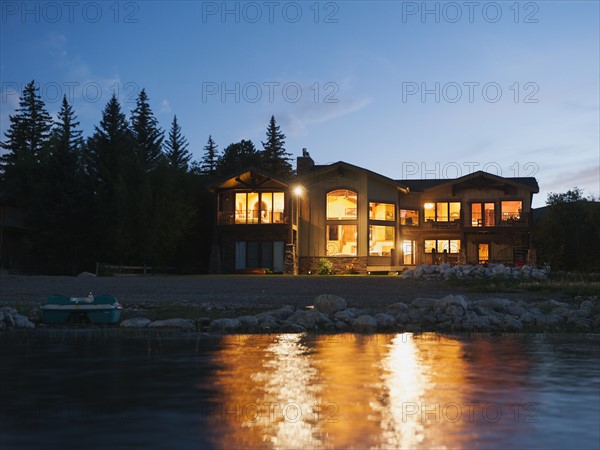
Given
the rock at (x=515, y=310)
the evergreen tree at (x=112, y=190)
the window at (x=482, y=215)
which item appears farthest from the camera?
the window at (x=482, y=215)

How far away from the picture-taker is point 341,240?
152 ft

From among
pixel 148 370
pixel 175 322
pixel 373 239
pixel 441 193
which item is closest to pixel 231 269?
pixel 373 239

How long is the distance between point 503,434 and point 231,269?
125ft

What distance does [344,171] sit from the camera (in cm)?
4625

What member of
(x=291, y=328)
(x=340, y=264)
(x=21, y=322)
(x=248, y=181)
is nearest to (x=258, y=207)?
(x=248, y=181)

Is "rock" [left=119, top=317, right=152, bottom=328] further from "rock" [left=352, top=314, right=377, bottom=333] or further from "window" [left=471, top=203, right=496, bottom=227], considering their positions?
"window" [left=471, top=203, right=496, bottom=227]

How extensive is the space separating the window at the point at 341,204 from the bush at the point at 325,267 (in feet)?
9.49

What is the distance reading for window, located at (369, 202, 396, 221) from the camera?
4660cm

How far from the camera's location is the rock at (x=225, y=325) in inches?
710

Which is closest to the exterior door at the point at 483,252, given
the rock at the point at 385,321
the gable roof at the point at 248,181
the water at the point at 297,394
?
the gable roof at the point at 248,181

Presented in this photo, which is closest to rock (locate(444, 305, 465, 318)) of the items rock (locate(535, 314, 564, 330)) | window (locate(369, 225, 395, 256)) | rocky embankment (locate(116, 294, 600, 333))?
rocky embankment (locate(116, 294, 600, 333))

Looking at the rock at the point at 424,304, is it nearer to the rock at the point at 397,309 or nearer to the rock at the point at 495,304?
the rock at the point at 397,309

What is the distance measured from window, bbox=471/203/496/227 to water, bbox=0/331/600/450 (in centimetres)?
3376

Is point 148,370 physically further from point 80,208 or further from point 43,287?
point 80,208
